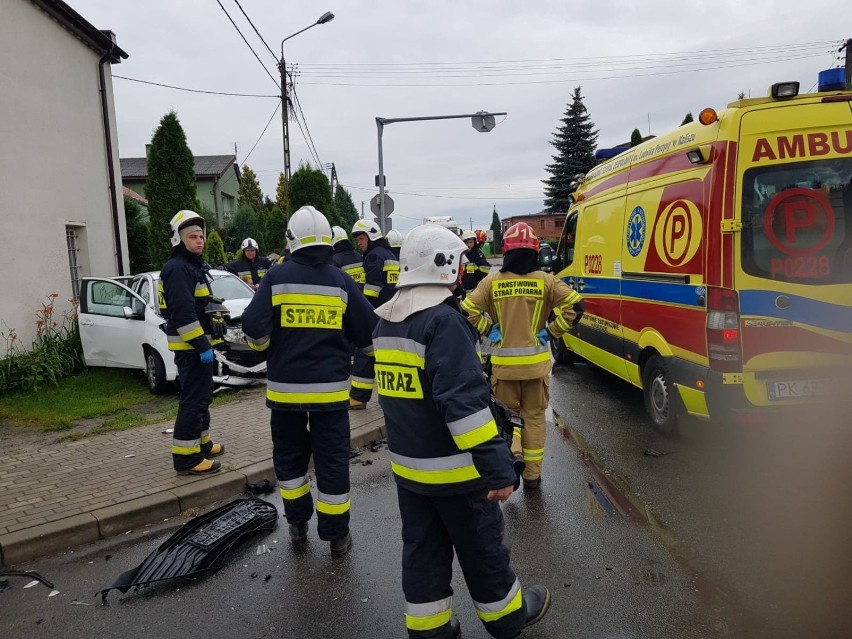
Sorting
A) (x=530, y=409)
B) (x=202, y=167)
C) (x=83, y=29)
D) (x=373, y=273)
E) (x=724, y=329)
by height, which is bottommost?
(x=530, y=409)

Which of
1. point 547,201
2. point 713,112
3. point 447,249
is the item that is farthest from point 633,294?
point 547,201

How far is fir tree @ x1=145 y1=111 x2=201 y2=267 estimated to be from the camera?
45.2ft

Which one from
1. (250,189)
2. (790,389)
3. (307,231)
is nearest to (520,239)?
(307,231)

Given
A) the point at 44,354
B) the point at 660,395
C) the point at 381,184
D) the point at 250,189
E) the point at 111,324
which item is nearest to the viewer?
the point at 660,395

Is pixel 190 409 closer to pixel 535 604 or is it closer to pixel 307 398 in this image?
pixel 307 398

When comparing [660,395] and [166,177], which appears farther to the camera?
[166,177]

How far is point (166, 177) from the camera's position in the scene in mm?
13898

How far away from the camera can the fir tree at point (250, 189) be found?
55.3 meters

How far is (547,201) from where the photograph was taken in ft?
155

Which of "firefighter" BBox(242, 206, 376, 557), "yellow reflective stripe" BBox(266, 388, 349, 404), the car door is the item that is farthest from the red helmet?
the car door

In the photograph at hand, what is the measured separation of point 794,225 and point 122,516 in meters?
5.22

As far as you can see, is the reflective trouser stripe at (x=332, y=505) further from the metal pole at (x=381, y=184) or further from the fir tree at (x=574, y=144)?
the fir tree at (x=574, y=144)

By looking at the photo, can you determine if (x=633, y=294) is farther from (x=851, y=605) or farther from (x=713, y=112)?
(x=851, y=605)

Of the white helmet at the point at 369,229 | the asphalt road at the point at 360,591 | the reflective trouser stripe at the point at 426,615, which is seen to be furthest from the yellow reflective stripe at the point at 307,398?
the white helmet at the point at 369,229
